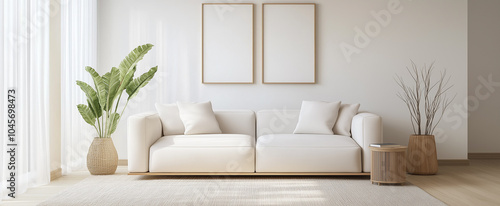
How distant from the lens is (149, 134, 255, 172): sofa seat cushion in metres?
4.89

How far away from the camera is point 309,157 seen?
16.0 ft

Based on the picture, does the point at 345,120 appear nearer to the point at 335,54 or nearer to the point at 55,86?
the point at 335,54

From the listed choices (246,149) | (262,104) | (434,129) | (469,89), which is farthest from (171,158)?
(469,89)

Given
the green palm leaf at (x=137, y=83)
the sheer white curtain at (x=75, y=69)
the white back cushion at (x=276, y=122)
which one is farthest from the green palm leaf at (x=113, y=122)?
the white back cushion at (x=276, y=122)

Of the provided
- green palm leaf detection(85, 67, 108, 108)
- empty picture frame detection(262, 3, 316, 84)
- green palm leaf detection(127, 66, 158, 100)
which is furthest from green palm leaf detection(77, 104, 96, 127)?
empty picture frame detection(262, 3, 316, 84)

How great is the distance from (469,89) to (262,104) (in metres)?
2.80

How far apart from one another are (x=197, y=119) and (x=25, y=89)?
1692mm

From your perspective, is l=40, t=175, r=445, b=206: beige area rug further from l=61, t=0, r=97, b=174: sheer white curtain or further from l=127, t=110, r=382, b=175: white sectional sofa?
l=61, t=0, r=97, b=174: sheer white curtain

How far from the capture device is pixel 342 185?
455 cm

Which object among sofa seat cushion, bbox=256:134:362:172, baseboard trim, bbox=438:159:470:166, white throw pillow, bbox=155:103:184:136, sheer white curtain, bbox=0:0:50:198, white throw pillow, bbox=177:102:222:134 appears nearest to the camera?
sheer white curtain, bbox=0:0:50:198

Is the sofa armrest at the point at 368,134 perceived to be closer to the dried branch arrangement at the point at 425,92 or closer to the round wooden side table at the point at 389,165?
the round wooden side table at the point at 389,165

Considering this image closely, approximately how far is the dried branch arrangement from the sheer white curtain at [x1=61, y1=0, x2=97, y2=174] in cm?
352

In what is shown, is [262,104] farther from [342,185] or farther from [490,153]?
[490,153]

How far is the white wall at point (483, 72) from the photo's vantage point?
22.0 feet
